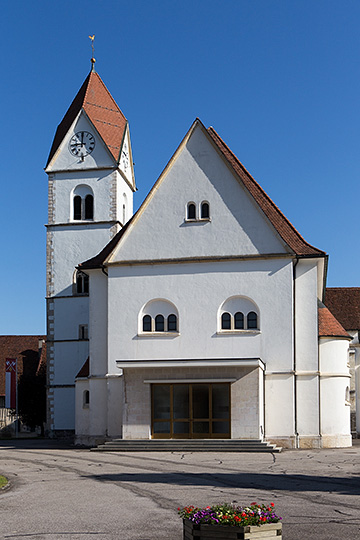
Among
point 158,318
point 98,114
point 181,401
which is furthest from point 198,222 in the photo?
point 98,114

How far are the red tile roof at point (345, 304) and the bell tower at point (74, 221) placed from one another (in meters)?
15.4

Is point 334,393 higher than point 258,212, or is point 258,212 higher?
point 258,212

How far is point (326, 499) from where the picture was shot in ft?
52.1

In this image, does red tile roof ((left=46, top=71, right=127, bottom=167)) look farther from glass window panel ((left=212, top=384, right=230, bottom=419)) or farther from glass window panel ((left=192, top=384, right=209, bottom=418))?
glass window panel ((left=212, top=384, right=230, bottom=419))

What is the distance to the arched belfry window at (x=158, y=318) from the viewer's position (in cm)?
3581

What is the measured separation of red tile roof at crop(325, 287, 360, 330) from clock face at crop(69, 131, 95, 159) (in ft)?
63.6

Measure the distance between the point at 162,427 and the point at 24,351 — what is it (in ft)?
129

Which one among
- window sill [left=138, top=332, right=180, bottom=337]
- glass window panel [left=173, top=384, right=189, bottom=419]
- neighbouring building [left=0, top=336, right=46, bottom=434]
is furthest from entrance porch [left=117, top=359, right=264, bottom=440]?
neighbouring building [left=0, top=336, right=46, bottom=434]

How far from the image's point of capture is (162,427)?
34062mm

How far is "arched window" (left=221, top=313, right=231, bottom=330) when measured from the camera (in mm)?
35375

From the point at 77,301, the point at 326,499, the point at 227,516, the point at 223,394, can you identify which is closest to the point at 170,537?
the point at 227,516

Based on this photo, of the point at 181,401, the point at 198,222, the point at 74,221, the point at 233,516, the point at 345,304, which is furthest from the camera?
the point at 74,221

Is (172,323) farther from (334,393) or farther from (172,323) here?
(334,393)

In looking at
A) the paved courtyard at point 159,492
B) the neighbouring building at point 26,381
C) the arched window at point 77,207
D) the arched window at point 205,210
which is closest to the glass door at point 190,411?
the paved courtyard at point 159,492
